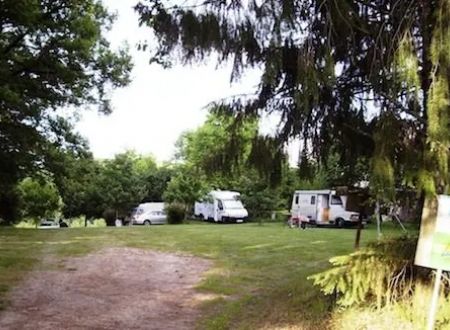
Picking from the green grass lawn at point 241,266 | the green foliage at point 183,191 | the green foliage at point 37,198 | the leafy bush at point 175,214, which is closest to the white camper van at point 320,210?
the green foliage at point 183,191

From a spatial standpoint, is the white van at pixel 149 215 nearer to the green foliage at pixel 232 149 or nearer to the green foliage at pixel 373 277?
the green foliage at pixel 232 149

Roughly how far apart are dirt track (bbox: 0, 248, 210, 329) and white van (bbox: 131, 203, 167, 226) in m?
24.0

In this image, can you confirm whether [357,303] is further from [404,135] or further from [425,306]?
[404,135]

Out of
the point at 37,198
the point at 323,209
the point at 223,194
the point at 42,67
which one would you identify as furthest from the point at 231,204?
the point at 42,67

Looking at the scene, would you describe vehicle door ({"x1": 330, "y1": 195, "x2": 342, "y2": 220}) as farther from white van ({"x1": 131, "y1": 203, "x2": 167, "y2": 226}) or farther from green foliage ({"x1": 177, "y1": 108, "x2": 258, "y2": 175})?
green foliage ({"x1": 177, "y1": 108, "x2": 258, "y2": 175})

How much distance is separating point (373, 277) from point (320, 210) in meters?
26.3

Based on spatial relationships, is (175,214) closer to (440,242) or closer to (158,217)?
(158,217)

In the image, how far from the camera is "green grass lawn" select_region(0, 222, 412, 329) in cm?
738

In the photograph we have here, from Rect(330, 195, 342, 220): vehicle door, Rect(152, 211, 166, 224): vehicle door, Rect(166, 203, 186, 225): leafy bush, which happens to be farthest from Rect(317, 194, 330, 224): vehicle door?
Rect(152, 211, 166, 224): vehicle door

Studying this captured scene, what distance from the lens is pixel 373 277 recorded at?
6.12 meters

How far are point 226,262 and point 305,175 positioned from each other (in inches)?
207

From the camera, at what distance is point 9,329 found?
6.80m

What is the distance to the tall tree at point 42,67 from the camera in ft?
61.2

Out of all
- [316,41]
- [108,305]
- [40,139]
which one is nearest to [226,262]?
[108,305]
